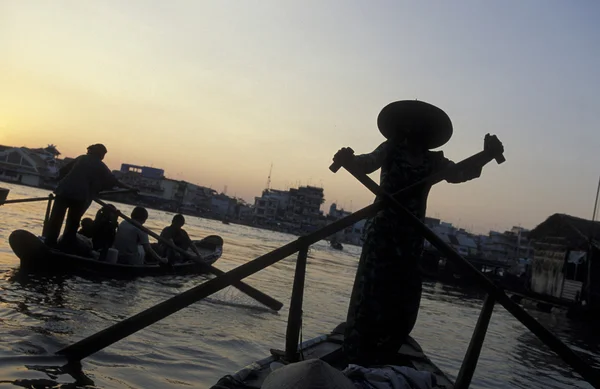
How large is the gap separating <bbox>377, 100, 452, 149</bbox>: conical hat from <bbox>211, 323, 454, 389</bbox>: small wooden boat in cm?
171

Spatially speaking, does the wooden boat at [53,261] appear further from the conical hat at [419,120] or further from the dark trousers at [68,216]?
the conical hat at [419,120]

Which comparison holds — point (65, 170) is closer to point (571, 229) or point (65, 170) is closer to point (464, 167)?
point (464, 167)

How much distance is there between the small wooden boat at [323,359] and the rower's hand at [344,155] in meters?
1.49

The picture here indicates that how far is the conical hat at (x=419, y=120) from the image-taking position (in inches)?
138

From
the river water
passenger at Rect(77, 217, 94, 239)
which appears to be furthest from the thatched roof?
passenger at Rect(77, 217, 94, 239)

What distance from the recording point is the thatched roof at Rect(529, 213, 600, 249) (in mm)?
19922

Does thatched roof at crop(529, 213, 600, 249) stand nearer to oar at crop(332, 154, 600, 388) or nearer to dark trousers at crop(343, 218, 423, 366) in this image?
oar at crop(332, 154, 600, 388)

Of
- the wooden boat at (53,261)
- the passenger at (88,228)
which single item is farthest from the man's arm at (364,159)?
the passenger at (88,228)

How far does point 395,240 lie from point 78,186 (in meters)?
6.17

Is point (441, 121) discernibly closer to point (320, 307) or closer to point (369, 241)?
point (369, 241)

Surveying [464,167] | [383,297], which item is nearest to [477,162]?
[464,167]

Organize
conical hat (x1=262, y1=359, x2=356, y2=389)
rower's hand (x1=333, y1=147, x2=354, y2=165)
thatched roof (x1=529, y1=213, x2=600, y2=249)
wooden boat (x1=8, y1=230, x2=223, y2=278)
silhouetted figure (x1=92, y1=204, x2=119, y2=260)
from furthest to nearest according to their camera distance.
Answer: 1. thatched roof (x1=529, y1=213, x2=600, y2=249)
2. silhouetted figure (x1=92, y1=204, x2=119, y2=260)
3. wooden boat (x1=8, y1=230, x2=223, y2=278)
4. rower's hand (x1=333, y1=147, x2=354, y2=165)
5. conical hat (x1=262, y1=359, x2=356, y2=389)

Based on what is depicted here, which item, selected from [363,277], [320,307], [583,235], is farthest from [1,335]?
[583,235]

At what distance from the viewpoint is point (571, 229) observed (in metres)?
20.8
